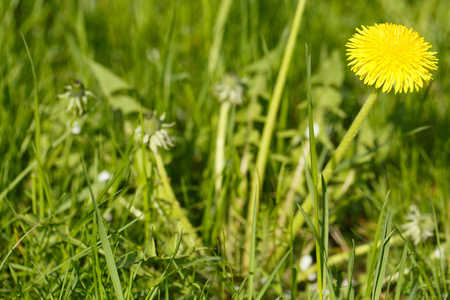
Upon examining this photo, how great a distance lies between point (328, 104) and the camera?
53.6 inches

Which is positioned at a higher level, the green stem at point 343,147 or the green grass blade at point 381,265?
the green stem at point 343,147

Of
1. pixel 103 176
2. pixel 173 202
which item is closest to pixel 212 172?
pixel 173 202

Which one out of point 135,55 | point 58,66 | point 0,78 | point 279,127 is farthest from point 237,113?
point 58,66

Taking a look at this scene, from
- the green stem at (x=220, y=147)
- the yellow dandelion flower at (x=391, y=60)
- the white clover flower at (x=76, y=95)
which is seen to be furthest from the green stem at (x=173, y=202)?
the yellow dandelion flower at (x=391, y=60)

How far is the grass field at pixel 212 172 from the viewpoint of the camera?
0.87 m

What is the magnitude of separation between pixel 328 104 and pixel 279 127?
0.19 meters

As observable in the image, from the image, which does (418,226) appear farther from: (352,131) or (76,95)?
(76,95)

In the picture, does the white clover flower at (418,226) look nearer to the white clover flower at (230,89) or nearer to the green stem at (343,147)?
the green stem at (343,147)

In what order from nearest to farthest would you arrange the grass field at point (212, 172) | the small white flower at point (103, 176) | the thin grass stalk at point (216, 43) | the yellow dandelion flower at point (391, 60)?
the yellow dandelion flower at point (391, 60), the grass field at point (212, 172), the small white flower at point (103, 176), the thin grass stalk at point (216, 43)

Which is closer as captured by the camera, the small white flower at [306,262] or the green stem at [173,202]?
the green stem at [173,202]

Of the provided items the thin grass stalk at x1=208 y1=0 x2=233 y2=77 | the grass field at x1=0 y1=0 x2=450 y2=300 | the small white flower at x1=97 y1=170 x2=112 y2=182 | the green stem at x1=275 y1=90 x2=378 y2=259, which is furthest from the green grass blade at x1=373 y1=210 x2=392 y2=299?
the thin grass stalk at x1=208 y1=0 x2=233 y2=77

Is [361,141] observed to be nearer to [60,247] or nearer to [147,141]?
[147,141]

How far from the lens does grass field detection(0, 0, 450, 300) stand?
2.86 ft

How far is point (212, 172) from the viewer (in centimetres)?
118
